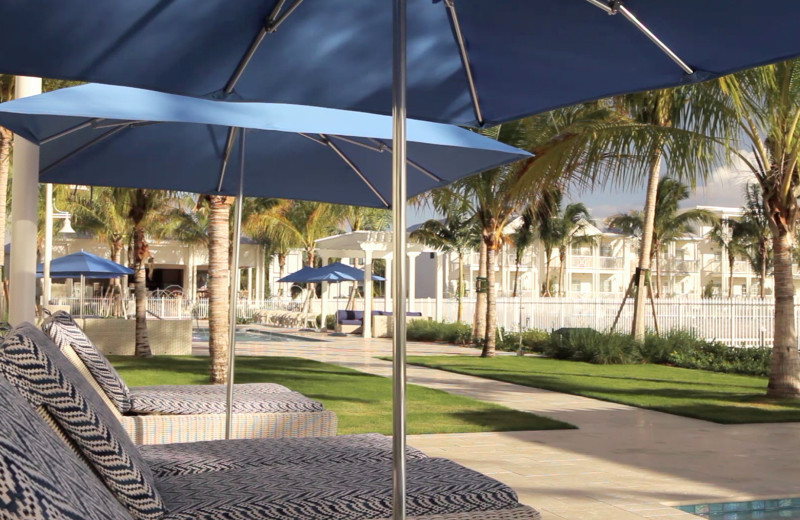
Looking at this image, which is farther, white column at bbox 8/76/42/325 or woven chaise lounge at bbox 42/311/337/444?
white column at bbox 8/76/42/325

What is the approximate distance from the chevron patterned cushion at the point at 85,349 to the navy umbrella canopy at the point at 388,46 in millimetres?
1431

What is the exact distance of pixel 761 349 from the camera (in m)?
18.2

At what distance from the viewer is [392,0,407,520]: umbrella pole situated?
2.81 metres

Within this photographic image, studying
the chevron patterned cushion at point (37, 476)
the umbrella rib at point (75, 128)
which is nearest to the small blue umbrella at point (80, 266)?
the umbrella rib at point (75, 128)

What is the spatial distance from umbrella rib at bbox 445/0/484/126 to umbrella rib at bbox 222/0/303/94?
0.66 meters

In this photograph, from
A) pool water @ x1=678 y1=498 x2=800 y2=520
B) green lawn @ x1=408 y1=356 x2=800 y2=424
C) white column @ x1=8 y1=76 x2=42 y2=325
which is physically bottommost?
pool water @ x1=678 y1=498 x2=800 y2=520

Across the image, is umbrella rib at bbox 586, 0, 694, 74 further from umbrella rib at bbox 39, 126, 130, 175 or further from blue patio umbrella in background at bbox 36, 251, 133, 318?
blue patio umbrella in background at bbox 36, 251, 133, 318

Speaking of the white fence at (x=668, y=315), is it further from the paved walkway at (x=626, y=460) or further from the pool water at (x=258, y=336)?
the paved walkway at (x=626, y=460)

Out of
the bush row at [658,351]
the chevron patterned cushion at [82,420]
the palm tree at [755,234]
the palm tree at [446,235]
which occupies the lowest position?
the bush row at [658,351]

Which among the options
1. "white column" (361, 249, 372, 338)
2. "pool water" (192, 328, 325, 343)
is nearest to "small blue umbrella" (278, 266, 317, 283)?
"pool water" (192, 328, 325, 343)

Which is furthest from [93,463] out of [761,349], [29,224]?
[761,349]

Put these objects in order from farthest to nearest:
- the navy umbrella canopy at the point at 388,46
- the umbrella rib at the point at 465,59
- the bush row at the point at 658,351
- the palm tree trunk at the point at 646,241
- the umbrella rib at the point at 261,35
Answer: the palm tree trunk at the point at 646,241 → the bush row at the point at 658,351 → the umbrella rib at the point at 465,59 → the umbrella rib at the point at 261,35 → the navy umbrella canopy at the point at 388,46

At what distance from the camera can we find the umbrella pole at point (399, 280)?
2.81 metres

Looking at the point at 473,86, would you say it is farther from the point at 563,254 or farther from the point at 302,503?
the point at 563,254
